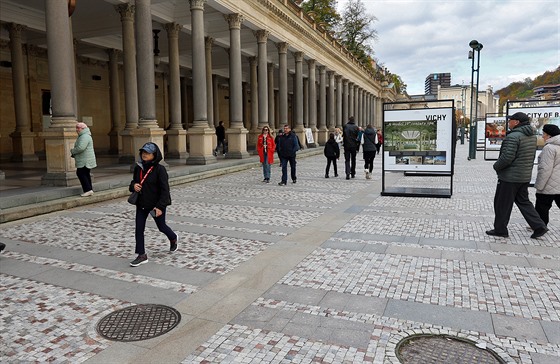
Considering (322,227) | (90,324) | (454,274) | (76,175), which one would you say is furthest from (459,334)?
(76,175)

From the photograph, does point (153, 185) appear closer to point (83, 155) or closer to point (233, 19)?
point (83, 155)

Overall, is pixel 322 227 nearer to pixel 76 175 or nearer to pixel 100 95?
pixel 76 175

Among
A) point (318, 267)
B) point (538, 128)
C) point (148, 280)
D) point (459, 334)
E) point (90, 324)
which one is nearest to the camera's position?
point (459, 334)

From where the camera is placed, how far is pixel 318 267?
5.44 metres

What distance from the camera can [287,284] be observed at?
486cm

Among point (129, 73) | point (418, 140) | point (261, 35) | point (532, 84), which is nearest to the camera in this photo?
point (418, 140)

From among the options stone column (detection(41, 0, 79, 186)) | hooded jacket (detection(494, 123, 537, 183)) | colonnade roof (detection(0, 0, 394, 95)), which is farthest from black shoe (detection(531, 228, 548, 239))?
colonnade roof (detection(0, 0, 394, 95))

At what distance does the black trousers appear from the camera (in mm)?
6762

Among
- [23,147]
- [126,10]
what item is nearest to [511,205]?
[126,10]

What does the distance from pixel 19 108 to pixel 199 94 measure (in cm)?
879

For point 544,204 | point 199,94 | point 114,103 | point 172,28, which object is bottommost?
point 544,204

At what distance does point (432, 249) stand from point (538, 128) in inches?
319

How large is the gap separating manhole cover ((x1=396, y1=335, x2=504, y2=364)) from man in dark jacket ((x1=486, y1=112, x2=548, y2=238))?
399 cm

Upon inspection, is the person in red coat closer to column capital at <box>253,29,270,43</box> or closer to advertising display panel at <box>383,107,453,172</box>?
advertising display panel at <box>383,107,453,172</box>
